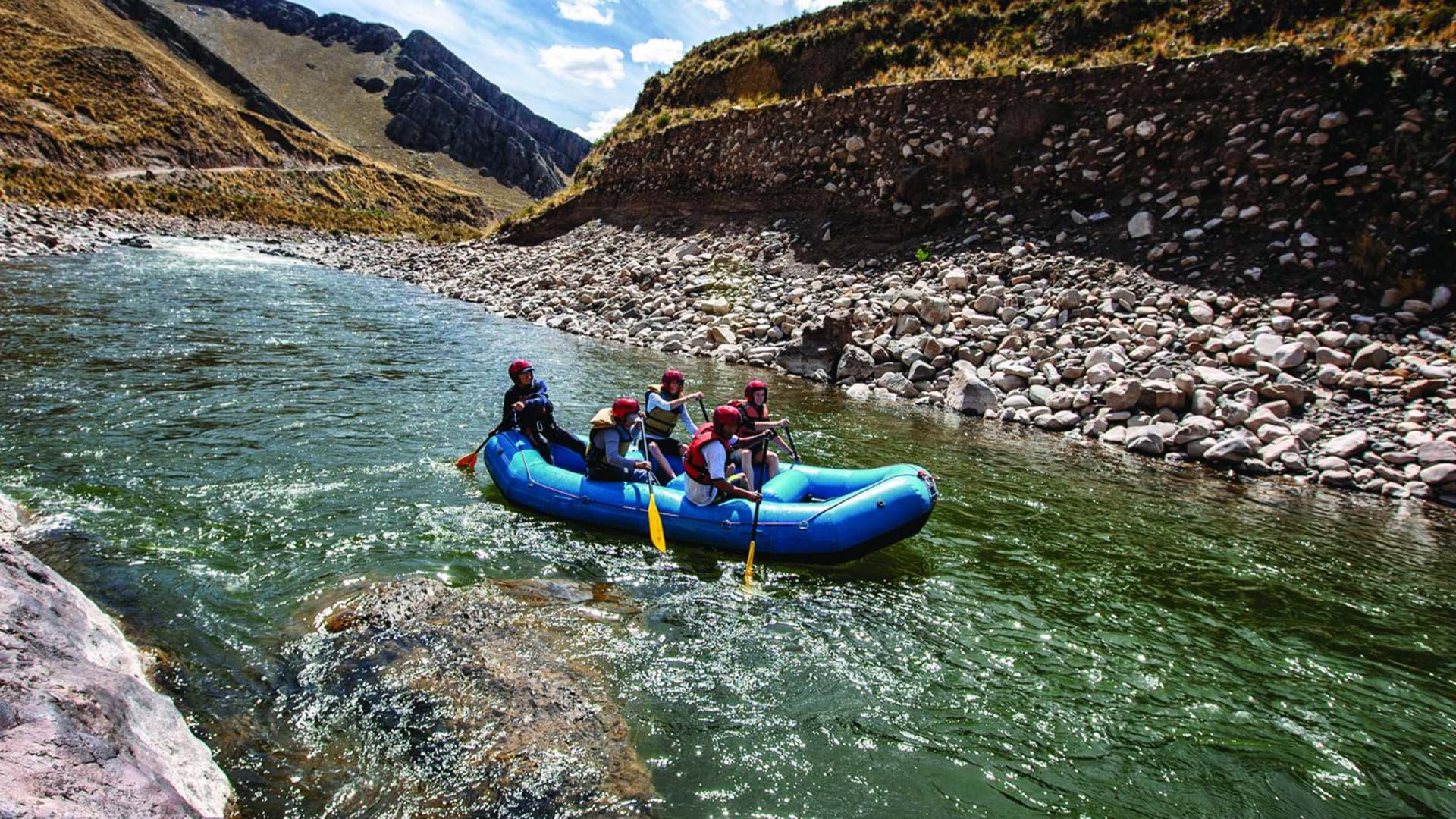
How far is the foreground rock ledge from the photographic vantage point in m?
2.60

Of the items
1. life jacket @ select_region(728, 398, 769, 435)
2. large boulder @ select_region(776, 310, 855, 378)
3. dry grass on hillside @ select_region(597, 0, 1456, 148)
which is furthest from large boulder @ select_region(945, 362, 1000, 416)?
dry grass on hillside @ select_region(597, 0, 1456, 148)

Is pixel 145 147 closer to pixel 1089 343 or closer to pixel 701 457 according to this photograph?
pixel 701 457

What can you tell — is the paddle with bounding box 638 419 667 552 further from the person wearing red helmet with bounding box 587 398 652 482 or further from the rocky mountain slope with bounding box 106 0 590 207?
the rocky mountain slope with bounding box 106 0 590 207

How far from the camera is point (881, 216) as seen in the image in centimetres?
2239

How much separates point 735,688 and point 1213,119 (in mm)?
18344

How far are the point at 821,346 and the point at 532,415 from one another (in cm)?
949

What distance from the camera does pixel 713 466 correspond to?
805cm

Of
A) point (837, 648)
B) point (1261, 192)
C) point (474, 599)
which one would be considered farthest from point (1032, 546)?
point (1261, 192)

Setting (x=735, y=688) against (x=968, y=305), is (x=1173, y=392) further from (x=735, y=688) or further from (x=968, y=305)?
(x=735, y=688)

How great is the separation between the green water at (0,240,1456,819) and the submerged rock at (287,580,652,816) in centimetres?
14

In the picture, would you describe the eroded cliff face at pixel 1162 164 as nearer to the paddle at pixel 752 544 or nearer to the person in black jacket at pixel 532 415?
the paddle at pixel 752 544

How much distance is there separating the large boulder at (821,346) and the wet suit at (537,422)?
8473 millimetres

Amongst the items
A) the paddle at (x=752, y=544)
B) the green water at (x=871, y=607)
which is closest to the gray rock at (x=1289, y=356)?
Result: the green water at (x=871, y=607)

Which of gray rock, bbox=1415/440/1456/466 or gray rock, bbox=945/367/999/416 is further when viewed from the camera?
gray rock, bbox=945/367/999/416
